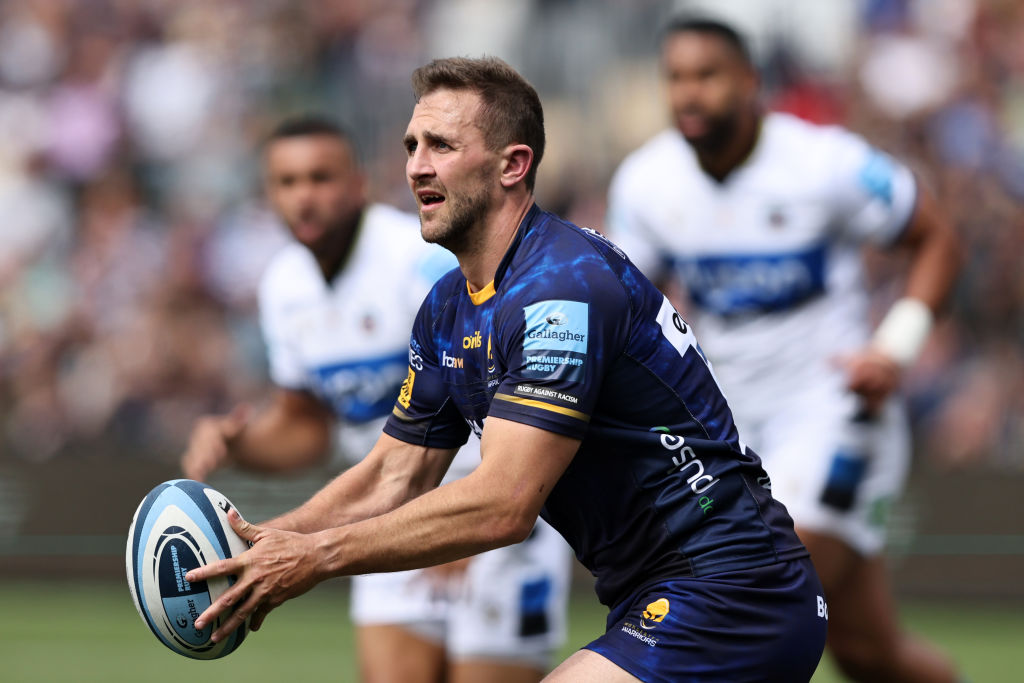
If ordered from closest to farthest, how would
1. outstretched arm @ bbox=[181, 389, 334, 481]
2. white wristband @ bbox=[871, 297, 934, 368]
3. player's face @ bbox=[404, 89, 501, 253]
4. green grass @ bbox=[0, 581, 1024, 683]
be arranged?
player's face @ bbox=[404, 89, 501, 253] < outstretched arm @ bbox=[181, 389, 334, 481] < white wristband @ bbox=[871, 297, 934, 368] < green grass @ bbox=[0, 581, 1024, 683]

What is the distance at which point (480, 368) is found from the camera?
4.52 meters

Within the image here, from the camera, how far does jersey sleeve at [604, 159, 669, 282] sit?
734cm

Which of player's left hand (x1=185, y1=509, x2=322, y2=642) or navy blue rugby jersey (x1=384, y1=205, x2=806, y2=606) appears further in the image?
navy blue rugby jersey (x1=384, y1=205, x2=806, y2=606)

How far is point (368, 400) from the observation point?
23.0ft

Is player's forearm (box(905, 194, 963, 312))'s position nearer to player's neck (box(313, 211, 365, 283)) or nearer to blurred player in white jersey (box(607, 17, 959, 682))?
blurred player in white jersey (box(607, 17, 959, 682))

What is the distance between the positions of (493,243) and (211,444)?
222 centimetres

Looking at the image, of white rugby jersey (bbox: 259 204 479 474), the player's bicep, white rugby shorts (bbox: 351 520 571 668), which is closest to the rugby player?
the player's bicep

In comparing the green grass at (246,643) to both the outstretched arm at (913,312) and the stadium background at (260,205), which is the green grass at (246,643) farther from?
the outstretched arm at (913,312)

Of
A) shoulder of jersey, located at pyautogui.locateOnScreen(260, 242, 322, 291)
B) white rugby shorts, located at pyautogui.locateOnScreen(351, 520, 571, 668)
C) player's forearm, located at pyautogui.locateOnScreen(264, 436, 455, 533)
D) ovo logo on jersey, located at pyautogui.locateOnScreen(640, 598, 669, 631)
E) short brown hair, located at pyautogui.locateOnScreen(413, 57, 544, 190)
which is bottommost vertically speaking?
white rugby shorts, located at pyautogui.locateOnScreen(351, 520, 571, 668)

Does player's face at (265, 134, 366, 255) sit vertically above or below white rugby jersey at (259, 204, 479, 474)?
above

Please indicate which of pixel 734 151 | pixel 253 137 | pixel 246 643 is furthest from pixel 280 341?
pixel 253 137

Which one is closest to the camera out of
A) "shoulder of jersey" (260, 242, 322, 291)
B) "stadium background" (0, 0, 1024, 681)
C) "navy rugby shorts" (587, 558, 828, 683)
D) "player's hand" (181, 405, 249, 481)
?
"navy rugby shorts" (587, 558, 828, 683)

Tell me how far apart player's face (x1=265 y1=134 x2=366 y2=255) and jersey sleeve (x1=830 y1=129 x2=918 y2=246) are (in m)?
2.26

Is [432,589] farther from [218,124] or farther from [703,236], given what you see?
[218,124]
